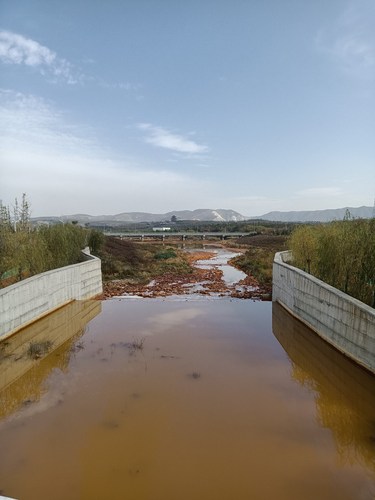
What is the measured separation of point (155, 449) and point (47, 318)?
5591 millimetres

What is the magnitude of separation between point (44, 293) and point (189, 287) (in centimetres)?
638

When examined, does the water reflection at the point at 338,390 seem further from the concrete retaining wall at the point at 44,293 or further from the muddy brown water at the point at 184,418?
the concrete retaining wall at the point at 44,293

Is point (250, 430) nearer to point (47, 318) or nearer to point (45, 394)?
point (45, 394)

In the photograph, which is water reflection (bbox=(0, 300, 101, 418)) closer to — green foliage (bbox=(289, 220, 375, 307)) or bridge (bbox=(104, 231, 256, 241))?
green foliage (bbox=(289, 220, 375, 307))

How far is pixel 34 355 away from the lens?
21.2 feet

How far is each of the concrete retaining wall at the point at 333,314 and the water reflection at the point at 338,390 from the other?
180mm

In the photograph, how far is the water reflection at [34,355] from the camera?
5207 millimetres

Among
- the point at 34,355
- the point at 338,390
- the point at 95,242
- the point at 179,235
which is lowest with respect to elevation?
the point at 338,390

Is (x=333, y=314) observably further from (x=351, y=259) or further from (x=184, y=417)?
(x=184, y=417)

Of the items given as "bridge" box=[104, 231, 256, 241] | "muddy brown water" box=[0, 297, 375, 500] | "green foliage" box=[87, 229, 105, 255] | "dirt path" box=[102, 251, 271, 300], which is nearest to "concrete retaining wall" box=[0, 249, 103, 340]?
"muddy brown water" box=[0, 297, 375, 500]

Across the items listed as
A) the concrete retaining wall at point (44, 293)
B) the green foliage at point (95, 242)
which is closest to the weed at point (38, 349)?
the concrete retaining wall at point (44, 293)

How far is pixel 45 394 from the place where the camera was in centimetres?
515

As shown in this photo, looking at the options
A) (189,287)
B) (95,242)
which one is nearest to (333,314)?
(189,287)

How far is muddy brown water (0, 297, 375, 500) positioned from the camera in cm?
343
